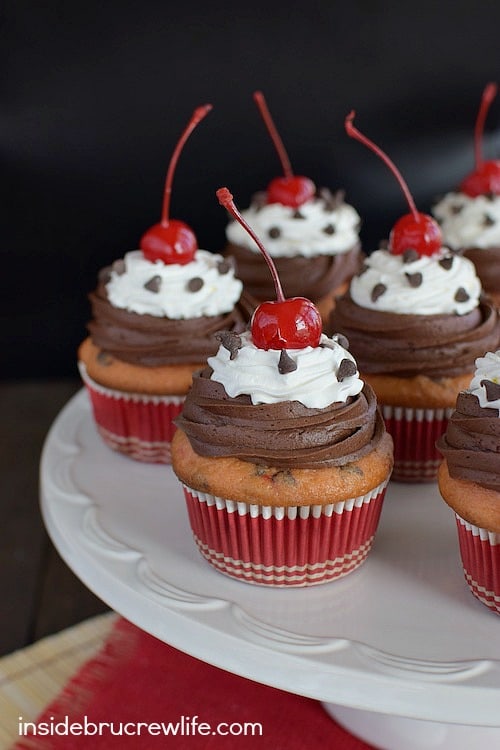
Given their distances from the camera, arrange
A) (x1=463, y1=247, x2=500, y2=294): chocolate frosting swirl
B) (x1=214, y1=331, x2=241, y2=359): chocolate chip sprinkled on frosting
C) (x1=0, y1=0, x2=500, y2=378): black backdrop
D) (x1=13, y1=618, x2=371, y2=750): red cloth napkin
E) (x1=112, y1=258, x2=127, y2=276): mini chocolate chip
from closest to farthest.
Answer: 1. (x1=214, y1=331, x2=241, y2=359): chocolate chip sprinkled on frosting
2. (x1=13, y1=618, x2=371, y2=750): red cloth napkin
3. (x1=112, y1=258, x2=127, y2=276): mini chocolate chip
4. (x1=463, y1=247, x2=500, y2=294): chocolate frosting swirl
5. (x1=0, y1=0, x2=500, y2=378): black backdrop

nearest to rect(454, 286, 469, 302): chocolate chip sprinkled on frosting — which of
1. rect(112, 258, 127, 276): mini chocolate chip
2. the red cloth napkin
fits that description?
rect(112, 258, 127, 276): mini chocolate chip

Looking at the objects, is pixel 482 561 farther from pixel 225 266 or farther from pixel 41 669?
pixel 41 669

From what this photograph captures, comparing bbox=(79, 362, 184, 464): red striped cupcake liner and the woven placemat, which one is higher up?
bbox=(79, 362, 184, 464): red striped cupcake liner

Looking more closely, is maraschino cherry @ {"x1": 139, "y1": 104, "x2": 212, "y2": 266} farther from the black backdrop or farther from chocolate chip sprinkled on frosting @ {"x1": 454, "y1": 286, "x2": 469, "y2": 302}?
the black backdrop

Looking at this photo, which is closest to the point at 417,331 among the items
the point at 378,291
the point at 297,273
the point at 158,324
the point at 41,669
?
the point at 378,291

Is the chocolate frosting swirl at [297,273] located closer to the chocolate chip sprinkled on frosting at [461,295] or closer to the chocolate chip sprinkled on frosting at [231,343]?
the chocolate chip sprinkled on frosting at [461,295]

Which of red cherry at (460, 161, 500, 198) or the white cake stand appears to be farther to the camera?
red cherry at (460, 161, 500, 198)

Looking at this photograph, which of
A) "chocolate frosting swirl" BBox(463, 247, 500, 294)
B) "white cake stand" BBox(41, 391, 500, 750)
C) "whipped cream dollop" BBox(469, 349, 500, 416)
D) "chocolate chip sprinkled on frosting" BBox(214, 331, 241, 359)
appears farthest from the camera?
"chocolate frosting swirl" BBox(463, 247, 500, 294)

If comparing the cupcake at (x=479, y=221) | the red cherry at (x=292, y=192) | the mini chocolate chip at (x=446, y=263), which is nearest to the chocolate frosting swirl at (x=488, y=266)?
the cupcake at (x=479, y=221)

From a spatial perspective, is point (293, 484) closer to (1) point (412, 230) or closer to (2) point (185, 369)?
(2) point (185, 369)

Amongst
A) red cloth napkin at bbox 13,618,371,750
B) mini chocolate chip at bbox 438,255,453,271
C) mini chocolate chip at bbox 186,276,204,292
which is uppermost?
mini chocolate chip at bbox 438,255,453,271
